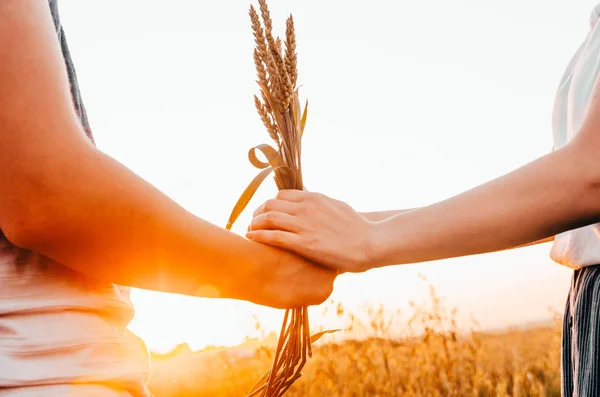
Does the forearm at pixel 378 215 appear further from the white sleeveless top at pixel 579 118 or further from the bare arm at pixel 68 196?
the bare arm at pixel 68 196

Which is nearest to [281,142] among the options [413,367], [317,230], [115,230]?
[317,230]

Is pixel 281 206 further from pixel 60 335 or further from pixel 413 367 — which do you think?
pixel 413 367

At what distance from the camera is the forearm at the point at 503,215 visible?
51.5 inches

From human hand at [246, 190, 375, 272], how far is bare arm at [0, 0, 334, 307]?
389 millimetres

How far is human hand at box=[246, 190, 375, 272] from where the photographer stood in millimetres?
1540

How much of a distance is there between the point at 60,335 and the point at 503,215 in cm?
98

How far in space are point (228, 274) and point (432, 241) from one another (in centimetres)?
53

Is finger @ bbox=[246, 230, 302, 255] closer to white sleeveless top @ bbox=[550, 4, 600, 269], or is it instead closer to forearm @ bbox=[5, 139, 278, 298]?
forearm @ bbox=[5, 139, 278, 298]

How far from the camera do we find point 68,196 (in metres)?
0.91

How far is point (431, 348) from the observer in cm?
369

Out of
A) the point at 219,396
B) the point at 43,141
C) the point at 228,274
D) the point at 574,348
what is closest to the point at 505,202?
the point at 574,348

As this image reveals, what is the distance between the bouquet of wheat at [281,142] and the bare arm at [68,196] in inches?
18.2

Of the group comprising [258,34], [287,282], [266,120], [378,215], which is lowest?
[287,282]

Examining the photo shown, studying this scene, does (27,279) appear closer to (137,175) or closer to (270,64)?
(137,175)
